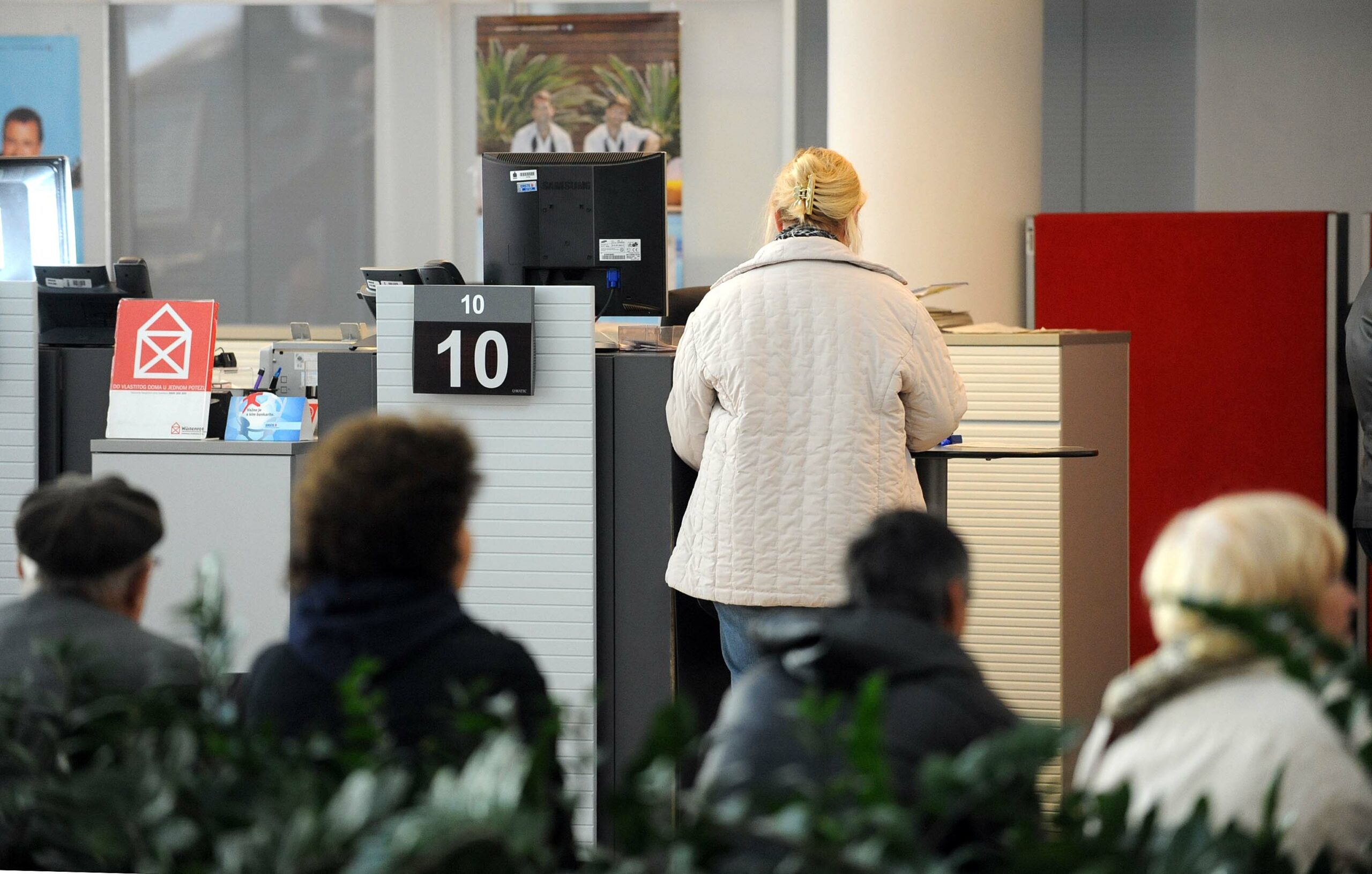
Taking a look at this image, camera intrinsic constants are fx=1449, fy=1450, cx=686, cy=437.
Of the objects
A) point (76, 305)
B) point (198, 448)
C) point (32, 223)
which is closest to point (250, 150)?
point (32, 223)

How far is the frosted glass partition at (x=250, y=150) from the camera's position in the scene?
22.2 ft

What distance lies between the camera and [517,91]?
6730mm

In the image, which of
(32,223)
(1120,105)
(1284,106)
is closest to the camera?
(32,223)

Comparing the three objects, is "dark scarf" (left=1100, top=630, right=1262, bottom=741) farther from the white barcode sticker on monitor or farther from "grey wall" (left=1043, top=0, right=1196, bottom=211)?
"grey wall" (left=1043, top=0, right=1196, bottom=211)

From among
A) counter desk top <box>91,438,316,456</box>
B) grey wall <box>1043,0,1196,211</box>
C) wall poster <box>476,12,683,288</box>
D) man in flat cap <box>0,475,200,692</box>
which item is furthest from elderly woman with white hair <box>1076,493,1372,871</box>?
grey wall <box>1043,0,1196,211</box>

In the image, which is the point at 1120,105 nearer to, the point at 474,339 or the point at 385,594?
the point at 474,339

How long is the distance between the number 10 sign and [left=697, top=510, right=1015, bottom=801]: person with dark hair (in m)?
1.57

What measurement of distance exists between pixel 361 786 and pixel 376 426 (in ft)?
2.45

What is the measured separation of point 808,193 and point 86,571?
4.86 ft

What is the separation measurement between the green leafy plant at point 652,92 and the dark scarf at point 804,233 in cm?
400

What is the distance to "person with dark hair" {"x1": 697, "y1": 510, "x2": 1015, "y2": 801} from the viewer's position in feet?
4.58

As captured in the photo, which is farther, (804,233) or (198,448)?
(198,448)

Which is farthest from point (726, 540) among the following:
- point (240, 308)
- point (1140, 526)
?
point (240, 308)

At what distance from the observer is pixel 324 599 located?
1.57 m
